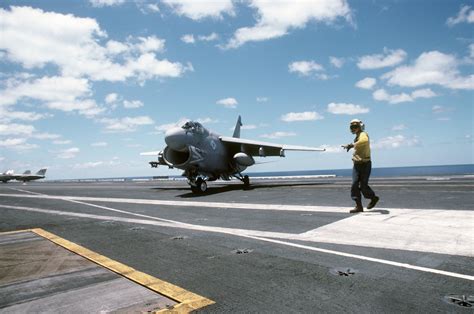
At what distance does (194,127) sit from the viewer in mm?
19719

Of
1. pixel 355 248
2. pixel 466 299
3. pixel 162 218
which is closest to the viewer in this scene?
pixel 466 299

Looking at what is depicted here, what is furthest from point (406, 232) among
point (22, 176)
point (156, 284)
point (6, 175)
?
point (22, 176)

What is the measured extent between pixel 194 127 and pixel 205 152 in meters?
2.09

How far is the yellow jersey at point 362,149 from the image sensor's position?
8289 millimetres

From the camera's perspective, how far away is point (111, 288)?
11.8 ft

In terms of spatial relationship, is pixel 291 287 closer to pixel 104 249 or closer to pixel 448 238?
pixel 448 238

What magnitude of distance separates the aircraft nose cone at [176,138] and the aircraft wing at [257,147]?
548cm

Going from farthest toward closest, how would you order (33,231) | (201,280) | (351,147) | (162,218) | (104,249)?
1. (162,218)
2. (351,147)
3. (33,231)
4. (104,249)
5. (201,280)

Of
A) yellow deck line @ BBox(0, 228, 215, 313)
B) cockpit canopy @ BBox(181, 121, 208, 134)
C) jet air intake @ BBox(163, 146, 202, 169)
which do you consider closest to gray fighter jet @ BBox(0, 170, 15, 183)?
jet air intake @ BBox(163, 146, 202, 169)

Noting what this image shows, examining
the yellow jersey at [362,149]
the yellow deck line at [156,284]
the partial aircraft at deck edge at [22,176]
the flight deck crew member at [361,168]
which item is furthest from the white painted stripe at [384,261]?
the partial aircraft at deck edge at [22,176]

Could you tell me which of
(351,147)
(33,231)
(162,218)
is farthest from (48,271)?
(351,147)

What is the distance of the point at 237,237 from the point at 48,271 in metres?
3.11

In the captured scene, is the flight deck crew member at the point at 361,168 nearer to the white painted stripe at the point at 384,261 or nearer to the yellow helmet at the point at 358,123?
the yellow helmet at the point at 358,123

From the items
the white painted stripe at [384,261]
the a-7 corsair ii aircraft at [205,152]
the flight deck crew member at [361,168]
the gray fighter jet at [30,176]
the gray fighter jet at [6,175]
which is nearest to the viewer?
the white painted stripe at [384,261]
